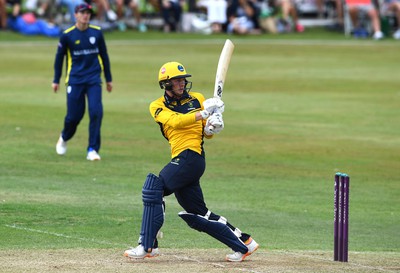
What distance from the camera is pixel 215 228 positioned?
32.1 ft

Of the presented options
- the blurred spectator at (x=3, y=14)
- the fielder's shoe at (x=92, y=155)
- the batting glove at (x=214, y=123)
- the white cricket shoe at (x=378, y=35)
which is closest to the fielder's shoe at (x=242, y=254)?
the batting glove at (x=214, y=123)

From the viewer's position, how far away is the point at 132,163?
17.0 metres

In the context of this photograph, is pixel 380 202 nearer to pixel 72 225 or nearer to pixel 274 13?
pixel 72 225

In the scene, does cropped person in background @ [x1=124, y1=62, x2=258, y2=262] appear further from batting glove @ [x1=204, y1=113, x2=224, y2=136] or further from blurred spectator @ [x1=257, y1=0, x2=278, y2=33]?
blurred spectator @ [x1=257, y1=0, x2=278, y2=33]

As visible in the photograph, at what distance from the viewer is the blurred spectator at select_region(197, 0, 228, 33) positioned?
4116 centimetres

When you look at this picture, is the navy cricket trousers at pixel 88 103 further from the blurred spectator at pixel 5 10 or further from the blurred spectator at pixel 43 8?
the blurred spectator at pixel 43 8

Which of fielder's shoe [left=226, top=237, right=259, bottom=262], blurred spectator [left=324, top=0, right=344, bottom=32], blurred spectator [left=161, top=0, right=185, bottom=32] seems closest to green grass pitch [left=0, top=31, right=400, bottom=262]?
fielder's shoe [left=226, top=237, right=259, bottom=262]

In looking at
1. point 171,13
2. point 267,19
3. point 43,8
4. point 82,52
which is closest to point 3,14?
point 43,8

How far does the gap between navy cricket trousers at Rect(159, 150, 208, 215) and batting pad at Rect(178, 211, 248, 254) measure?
0.07m

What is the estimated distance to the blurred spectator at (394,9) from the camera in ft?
140

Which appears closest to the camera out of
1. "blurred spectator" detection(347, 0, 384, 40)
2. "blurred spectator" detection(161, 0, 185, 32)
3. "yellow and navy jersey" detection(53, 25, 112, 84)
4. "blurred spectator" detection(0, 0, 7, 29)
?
"yellow and navy jersey" detection(53, 25, 112, 84)

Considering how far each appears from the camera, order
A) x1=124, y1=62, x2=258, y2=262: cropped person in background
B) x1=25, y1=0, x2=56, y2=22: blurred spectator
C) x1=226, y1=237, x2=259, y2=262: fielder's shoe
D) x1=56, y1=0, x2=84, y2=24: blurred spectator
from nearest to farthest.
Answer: x1=124, y1=62, x2=258, y2=262: cropped person in background → x1=226, y1=237, x2=259, y2=262: fielder's shoe → x1=56, y1=0, x2=84, y2=24: blurred spectator → x1=25, y1=0, x2=56, y2=22: blurred spectator

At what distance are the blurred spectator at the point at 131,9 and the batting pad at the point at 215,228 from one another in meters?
32.5

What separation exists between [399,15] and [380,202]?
29.9 metres
